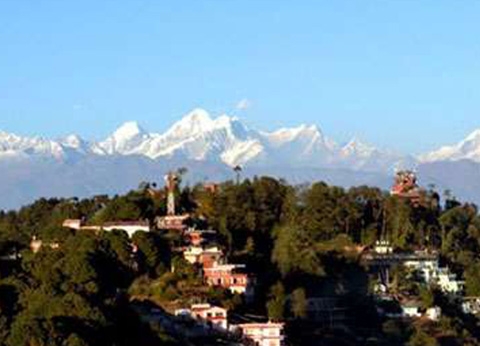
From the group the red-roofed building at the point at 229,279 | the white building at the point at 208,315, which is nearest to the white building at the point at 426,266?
the red-roofed building at the point at 229,279

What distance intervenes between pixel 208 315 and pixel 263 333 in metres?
1.31

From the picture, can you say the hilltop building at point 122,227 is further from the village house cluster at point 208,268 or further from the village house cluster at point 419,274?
the village house cluster at point 419,274

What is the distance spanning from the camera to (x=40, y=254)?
37281 mm

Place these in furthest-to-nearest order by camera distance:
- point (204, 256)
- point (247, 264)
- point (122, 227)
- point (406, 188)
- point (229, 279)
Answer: point (406, 188)
point (122, 227)
point (247, 264)
point (204, 256)
point (229, 279)

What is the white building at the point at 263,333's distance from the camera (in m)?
35.0

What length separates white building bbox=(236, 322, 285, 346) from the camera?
35000mm

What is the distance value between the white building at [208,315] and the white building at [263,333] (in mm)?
388

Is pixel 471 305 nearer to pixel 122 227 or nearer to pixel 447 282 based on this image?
pixel 447 282

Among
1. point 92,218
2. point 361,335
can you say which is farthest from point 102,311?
point 92,218

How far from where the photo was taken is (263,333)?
3512cm

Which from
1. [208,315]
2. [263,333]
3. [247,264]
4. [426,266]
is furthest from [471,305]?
[208,315]

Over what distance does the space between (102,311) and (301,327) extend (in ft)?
22.3

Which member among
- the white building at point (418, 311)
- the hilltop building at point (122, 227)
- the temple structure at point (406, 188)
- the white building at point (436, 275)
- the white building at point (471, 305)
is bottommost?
the white building at point (418, 311)

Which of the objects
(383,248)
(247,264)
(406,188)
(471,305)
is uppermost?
(406,188)
